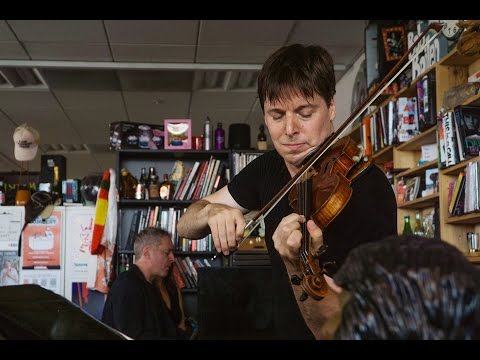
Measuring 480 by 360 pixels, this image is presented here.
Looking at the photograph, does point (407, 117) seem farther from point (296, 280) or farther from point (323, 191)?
point (296, 280)

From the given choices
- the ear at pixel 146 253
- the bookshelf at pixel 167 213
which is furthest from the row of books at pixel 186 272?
the ear at pixel 146 253

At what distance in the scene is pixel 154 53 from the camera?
216 inches

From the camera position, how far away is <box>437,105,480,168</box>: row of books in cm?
302

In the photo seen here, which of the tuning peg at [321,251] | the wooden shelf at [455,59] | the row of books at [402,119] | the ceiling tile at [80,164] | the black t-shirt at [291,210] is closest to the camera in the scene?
the tuning peg at [321,251]

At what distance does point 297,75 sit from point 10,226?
3.77 meters

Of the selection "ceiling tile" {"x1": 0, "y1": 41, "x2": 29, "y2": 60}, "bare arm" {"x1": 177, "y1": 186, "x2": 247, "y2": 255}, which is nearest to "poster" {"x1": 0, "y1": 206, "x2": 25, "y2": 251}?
"ceiling tile" {"x1": 0, "y1": 41, "x2": 29, "y2": 60}

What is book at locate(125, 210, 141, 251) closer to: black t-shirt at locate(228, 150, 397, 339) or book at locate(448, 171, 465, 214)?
book at locate(448, 171, 465, 214)

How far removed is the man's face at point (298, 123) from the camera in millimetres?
1475

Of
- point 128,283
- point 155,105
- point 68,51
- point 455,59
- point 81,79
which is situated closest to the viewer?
point 455,59

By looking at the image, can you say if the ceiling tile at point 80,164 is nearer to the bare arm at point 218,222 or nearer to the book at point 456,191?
the book at point 456,191

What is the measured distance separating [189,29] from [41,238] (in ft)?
5.98

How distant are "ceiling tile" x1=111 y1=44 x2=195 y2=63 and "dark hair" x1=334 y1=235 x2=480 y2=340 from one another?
4.99 meters

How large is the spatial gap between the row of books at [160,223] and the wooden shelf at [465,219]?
204cm

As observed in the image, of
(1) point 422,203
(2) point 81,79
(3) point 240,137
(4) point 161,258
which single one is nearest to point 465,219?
(1) point 422,203
